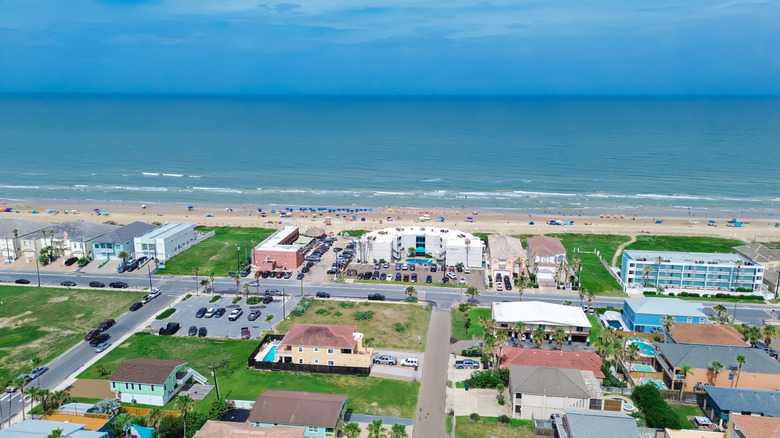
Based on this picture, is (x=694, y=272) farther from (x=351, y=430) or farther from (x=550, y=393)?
(x=351, y=430)

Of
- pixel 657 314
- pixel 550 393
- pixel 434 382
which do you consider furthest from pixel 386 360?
pixel 657 314

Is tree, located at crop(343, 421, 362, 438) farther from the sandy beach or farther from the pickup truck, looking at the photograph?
the sandy beach

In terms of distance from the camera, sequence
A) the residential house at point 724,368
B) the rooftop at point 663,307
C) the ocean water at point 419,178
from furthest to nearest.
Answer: the ocean water at point 419,178, the rooftop at point 663,307, the residential house at point 724,368

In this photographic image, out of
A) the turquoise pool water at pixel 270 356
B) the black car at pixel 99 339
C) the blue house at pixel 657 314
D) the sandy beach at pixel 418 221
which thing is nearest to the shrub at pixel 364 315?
the turquoise pool water at pixel 270 356

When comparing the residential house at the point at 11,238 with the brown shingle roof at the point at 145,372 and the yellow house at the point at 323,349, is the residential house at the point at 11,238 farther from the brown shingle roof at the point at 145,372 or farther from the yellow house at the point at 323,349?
the yellow house at the point at 323,349

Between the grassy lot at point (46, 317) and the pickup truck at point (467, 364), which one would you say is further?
the grassy lot at point (46, 317)
